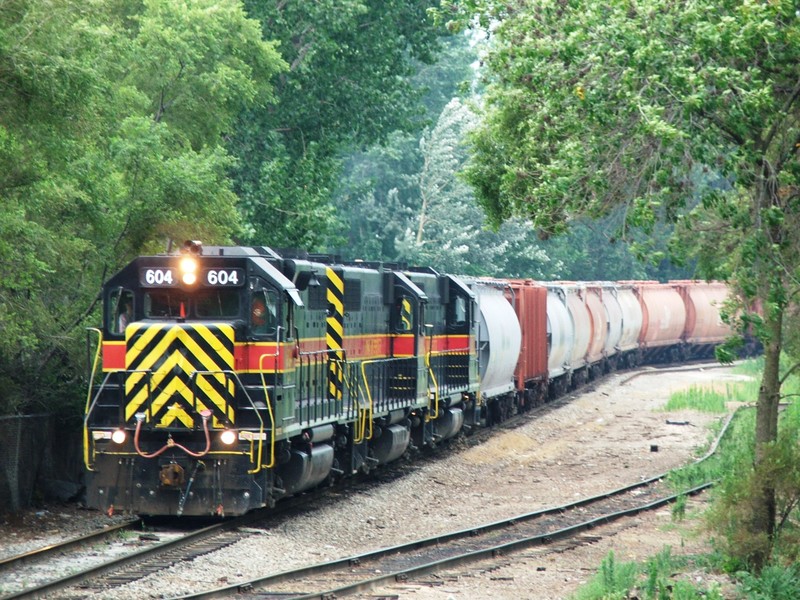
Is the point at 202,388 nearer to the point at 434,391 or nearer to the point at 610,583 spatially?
the point at 610,583

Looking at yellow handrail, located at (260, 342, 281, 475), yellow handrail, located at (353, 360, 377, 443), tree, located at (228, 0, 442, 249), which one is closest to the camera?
yellow handrail, located at (260, 342, 281, 475)

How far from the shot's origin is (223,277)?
14.9 meters

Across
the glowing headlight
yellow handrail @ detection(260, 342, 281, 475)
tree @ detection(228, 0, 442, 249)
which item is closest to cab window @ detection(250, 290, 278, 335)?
yellow handrail @ detection(260, 342, 281, 475)

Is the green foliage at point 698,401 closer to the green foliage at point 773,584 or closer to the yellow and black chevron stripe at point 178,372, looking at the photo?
the green foliage at point 773,584

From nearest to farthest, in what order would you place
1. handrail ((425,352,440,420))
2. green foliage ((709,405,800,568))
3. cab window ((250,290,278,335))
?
green foliage ((709,405,800,568))
cab window ((250,290,278,335))
handrail ((425,352,440,420))

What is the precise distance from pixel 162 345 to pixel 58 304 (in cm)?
369

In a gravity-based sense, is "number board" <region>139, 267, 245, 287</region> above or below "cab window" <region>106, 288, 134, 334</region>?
above

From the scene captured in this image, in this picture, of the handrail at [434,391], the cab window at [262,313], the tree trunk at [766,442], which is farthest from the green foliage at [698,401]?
the cab window at [262,313]

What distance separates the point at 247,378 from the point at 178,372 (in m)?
0.84

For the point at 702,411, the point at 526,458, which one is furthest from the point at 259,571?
the point at 702,411

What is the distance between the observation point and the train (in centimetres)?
1469

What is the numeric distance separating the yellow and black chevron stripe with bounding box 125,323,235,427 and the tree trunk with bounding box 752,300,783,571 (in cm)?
610

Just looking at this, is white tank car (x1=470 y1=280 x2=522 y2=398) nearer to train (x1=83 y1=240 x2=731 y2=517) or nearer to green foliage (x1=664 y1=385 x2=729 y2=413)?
train (x1=83 y1=240 x2=731 y2=517)

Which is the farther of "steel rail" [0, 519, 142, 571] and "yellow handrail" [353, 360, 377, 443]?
"yellow handrail" [353, 360, 377, 443]
